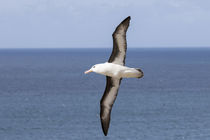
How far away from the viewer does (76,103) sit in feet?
487

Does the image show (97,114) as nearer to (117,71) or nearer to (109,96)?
(109,96)

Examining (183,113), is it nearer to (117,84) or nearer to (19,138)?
(19,138)

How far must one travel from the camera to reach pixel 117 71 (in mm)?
19516

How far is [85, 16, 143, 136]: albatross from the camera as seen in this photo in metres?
19.5

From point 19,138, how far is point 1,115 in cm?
2383

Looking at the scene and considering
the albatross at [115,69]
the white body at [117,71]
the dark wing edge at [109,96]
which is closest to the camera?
the white body at [117,71]

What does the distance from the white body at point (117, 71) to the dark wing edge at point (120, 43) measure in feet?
3.98

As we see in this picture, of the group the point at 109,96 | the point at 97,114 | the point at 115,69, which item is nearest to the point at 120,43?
the point at 115,69

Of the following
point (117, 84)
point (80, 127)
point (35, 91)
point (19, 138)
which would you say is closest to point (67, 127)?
point (80, 127)

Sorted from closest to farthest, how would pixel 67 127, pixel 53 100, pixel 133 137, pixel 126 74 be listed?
pixel 126 74 → pixel 133 137 → pixel 67 127 → pixel 53 100

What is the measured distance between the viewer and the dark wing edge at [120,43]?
2097cm

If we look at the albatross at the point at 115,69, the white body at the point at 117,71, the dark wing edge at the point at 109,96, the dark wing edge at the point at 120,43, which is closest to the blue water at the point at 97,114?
the dark wing edge at the point at 109,96

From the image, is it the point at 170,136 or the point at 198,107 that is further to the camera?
the point at 198,107

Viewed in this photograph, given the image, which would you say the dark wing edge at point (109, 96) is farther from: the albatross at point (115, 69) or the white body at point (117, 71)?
the white body at point (117, 71)
